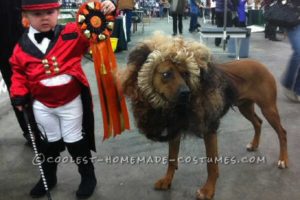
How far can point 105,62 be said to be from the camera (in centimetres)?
266

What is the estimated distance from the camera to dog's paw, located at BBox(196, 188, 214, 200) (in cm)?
274

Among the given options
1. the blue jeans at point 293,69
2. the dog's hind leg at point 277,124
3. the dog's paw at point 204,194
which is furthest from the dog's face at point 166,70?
the blue jeans at point 293,69

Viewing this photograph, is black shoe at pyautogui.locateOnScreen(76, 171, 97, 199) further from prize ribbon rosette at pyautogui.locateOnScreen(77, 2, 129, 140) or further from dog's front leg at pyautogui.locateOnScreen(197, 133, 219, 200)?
dog's front leg at pyautogui.locateOnScreen(197, 133, 219, 200)

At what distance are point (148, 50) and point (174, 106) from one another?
37cm

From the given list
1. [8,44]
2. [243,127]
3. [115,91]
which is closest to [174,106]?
[115,91]

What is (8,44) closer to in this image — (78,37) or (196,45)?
(78,37)

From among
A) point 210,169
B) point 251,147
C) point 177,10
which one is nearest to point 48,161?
point 210,169

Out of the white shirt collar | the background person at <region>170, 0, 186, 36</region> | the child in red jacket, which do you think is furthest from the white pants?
the background person at <region>170, 0, 186, 36</region>

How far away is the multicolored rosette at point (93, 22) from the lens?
2469 mm

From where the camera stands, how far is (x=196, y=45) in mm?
2270

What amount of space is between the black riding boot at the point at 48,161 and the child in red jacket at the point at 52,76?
3 centimetres

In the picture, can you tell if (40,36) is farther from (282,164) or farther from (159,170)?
(282,164)

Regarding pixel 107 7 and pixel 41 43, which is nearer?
pixel 41 43

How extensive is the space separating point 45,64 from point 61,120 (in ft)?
1.40
